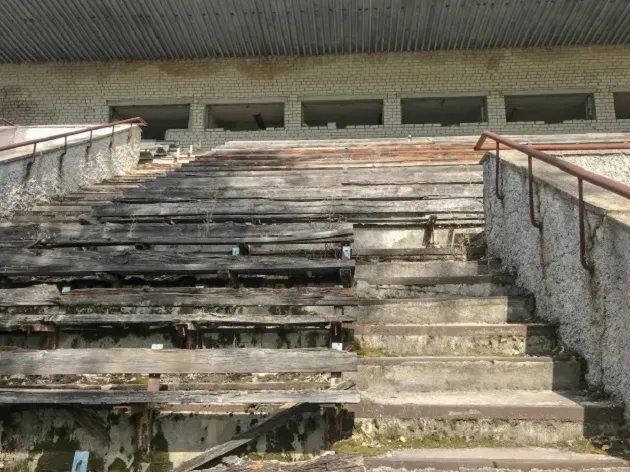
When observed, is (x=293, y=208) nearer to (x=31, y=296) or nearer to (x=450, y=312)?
(x=450, y=312)

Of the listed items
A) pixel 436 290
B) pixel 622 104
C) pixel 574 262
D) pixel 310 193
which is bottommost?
pixel 436 290

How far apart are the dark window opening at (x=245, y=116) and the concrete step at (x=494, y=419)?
12.1 metres

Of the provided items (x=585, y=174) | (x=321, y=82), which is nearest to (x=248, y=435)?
(x=585, y=174)

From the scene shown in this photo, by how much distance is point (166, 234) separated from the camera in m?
5.41

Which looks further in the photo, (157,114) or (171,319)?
(157,114)

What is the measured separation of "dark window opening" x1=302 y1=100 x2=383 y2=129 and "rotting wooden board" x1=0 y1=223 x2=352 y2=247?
9.16 metres

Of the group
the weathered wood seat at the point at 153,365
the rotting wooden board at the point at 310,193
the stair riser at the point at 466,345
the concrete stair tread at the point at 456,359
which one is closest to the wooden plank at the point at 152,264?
the stair riser at the point at 466,345

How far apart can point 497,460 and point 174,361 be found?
1910 mm

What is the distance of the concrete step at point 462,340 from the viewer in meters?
3.56

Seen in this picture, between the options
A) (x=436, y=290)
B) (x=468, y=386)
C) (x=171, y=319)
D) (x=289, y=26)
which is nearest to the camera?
(x=468, y=386)

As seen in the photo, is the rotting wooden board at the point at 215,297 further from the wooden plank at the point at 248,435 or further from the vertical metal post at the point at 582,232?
the vertical metal post at the point at 582,232

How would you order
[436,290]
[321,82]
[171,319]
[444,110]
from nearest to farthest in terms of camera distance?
1. [171,319]
2. [436,290]
3. [321,82]
4. [444,110]

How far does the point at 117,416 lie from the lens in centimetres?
317

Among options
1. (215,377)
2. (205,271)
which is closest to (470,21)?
(205,271)
